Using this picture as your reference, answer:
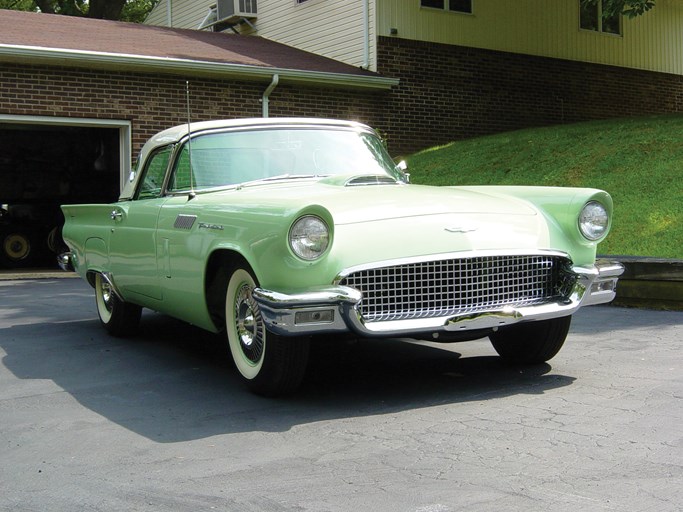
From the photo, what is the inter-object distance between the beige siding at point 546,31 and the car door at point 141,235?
12279mm

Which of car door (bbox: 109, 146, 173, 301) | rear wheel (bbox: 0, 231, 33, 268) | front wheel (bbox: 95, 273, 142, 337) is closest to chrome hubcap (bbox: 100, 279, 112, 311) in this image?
front wheel (bbox: 95, 273, 142, 337)

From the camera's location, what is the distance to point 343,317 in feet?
15.4

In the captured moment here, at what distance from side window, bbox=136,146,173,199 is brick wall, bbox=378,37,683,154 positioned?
11.8m

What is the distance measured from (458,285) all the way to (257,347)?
1.15 meters

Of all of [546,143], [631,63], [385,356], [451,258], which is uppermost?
[631,63]

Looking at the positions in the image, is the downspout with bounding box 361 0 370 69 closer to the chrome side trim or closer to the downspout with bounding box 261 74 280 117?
the downspout with bounding box 261 74 280 117

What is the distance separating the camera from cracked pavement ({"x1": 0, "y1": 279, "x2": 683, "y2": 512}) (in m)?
3.51

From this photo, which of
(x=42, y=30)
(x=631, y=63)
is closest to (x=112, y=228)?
(x=42, y=30)

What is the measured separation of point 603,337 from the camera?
707cm

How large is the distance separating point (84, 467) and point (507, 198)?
9.81 ft

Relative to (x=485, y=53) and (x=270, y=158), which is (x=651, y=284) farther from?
(x=485, y=53)

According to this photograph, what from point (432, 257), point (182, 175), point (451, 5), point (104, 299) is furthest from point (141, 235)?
point (451, 5)

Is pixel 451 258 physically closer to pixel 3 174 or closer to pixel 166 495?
pixel 166 495

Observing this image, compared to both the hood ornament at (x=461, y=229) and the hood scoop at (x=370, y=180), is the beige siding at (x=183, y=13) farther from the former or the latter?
the hood ornament at (x=461, y=229)
